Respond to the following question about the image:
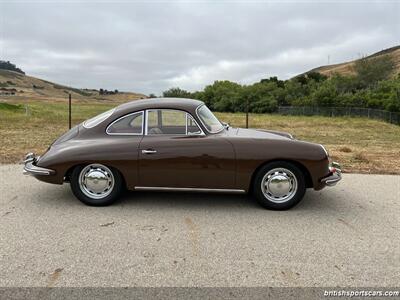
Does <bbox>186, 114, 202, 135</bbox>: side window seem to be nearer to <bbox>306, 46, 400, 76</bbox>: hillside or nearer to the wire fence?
the wire fence

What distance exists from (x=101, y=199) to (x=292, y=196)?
7.99 feet

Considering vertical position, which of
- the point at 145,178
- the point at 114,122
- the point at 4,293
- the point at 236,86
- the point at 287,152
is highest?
the point at 236,86

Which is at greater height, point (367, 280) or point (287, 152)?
point (287, 152)

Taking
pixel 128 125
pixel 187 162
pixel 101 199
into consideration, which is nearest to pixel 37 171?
pixel 101 199

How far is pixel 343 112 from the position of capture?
41.6 m

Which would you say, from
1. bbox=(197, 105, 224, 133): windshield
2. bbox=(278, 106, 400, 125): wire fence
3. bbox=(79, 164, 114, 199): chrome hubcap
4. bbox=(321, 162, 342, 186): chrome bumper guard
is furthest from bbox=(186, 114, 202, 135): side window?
bbox=(278, 106, 400, 125): wire fence

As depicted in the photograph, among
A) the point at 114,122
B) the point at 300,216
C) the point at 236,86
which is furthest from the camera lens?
the point at 236,86

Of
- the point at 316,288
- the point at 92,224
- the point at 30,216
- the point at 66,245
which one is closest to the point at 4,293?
the point at 66,245

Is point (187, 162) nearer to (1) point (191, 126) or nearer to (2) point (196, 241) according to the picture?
(1) point (191, 126)

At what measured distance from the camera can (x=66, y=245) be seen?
3.28 metres

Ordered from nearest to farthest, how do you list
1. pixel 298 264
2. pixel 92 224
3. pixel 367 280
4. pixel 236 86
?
pixel 367 280
pixel 298 264
pixel 92 224
pixel 236 86

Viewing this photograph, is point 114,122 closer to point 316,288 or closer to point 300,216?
point 300,216

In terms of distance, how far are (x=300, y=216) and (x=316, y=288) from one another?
1575 mm

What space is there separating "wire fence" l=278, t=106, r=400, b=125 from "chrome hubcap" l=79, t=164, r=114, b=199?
31250mm
